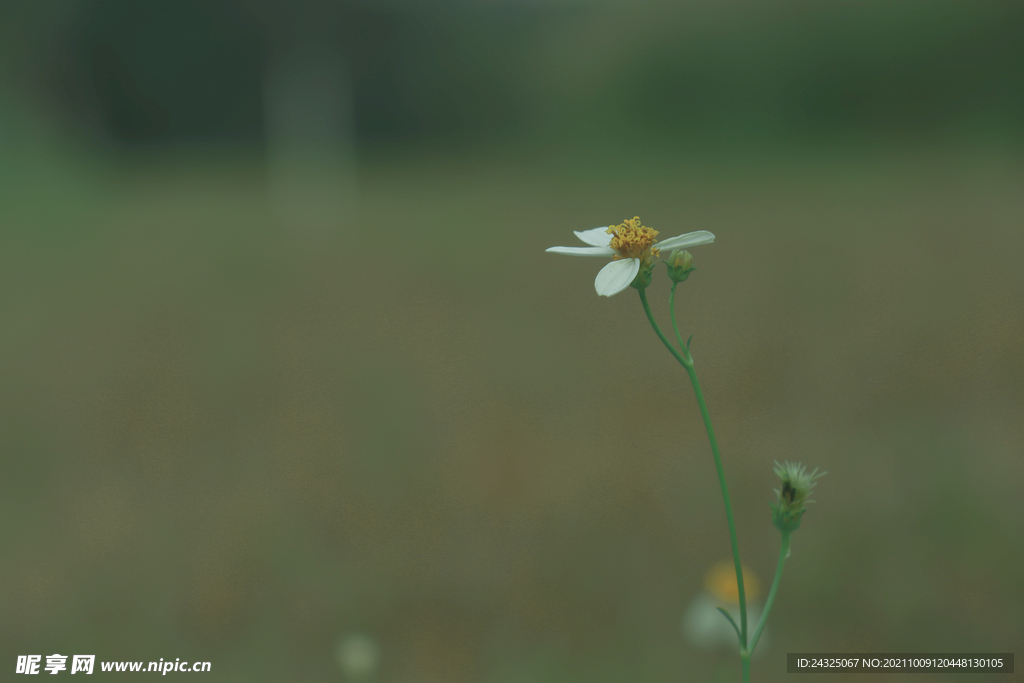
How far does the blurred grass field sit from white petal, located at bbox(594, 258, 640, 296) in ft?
2.16

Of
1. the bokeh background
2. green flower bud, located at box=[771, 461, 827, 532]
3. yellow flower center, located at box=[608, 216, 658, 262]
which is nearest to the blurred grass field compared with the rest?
the bokeh background

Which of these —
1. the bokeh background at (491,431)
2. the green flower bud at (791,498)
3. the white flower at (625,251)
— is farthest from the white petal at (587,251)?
the bokeh background at (491,431)

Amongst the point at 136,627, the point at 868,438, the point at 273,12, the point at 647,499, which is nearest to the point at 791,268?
the point at 868,438

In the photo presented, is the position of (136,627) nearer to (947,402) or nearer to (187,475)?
(187,475)

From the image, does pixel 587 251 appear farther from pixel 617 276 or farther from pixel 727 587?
pixel 727 587

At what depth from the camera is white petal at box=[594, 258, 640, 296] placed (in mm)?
398

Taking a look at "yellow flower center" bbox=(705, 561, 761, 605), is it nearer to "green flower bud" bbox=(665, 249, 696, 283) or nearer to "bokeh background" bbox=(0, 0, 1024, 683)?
"bokeh background" bbox=(0, 0, 1024, 683)

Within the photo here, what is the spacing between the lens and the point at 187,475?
1.55m

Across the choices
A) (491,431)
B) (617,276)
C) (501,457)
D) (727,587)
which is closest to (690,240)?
(617,276)

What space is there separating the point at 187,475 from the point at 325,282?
2133mm

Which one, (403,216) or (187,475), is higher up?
(187,475)

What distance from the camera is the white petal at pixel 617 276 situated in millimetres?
398

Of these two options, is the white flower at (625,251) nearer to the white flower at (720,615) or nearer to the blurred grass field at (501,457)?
the white flower at (720,615)

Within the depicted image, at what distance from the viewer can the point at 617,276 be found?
42 centimetres
